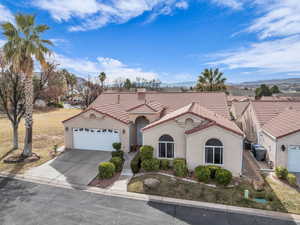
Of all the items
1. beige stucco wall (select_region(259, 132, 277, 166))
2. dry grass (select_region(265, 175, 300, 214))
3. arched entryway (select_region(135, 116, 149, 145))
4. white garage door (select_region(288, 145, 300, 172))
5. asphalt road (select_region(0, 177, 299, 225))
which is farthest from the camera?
arched entryway (select_region(135, 116, 149, 145))

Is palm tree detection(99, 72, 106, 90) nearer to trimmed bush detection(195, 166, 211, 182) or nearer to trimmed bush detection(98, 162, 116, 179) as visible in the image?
trimmed bush detection(98, 162, 116, 179)

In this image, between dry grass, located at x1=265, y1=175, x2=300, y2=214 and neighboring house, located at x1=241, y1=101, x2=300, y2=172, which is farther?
neighboring house, located at x1=241, y1=101, x2=300, y2=172

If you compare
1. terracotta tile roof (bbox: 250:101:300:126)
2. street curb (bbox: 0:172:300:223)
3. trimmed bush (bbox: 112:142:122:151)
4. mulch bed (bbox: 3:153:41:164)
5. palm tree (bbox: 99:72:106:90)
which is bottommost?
street curb (bbox: 0:172:300:223)

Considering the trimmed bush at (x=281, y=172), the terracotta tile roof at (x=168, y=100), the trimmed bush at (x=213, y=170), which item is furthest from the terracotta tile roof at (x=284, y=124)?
the trimmed bush at (x=213, y=170)

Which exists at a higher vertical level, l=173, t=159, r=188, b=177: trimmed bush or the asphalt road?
l=173, t=159, r=188, b=177: trimmed bush

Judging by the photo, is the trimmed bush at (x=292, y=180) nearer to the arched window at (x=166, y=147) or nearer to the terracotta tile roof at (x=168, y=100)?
the arched window at (x=166, y=147)

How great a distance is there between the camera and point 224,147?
43.3ft

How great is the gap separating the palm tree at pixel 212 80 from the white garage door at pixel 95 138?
86.4ft

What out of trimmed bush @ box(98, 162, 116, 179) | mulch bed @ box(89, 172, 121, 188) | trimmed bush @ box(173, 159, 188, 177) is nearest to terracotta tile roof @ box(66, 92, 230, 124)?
trimmed bush @ box(98, 162, 116, 179)

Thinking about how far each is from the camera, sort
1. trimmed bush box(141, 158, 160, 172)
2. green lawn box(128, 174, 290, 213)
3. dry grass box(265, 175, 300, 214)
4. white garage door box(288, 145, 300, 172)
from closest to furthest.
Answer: dry grass box(265, 175, 300, 214) → green lawn box(128, 174, 290, 213) → trimmed bush box(141, 158, 160, 172) → white garage door box(288, 145, 300, 172)

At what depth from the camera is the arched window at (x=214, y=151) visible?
43.7ft

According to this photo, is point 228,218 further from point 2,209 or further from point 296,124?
point 2,209

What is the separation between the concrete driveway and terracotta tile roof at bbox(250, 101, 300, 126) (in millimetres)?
16174

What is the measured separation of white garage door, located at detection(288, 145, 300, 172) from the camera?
14000 millimetres
